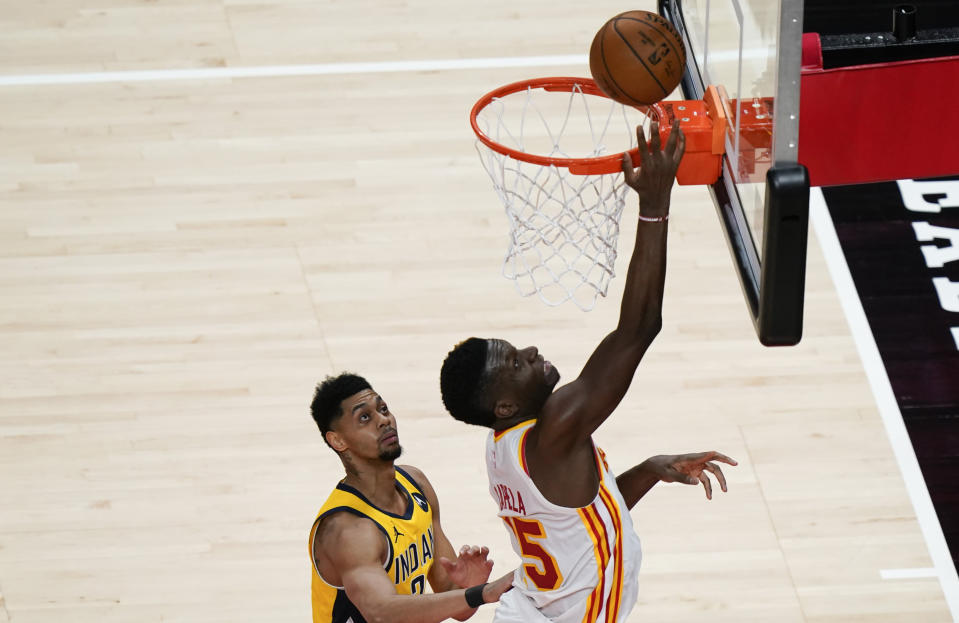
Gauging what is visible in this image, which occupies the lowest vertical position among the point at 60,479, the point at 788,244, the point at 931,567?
the point at 931,567

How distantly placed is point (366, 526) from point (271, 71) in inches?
163

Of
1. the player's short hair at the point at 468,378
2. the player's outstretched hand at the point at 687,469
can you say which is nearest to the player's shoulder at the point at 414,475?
the player's short hair at the point at 468,378

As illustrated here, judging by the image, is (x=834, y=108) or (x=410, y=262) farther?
(x=410, y=262)

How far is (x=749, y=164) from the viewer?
329cm

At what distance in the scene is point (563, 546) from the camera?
362cm

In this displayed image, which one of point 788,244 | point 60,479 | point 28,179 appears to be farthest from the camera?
point 28,179

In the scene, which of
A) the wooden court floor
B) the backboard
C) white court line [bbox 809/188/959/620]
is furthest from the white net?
the backboard

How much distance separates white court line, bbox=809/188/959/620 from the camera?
187 inches

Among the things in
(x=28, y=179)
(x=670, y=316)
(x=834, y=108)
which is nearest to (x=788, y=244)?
(x=834, y=108)

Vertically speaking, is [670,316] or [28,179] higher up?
[28,179]

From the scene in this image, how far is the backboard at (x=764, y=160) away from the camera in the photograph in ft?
9.81

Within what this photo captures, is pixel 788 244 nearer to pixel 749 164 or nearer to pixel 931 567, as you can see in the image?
pixel 749 164

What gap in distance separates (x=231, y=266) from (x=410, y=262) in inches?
31.2

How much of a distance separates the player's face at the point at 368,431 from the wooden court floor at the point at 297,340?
1144mm
